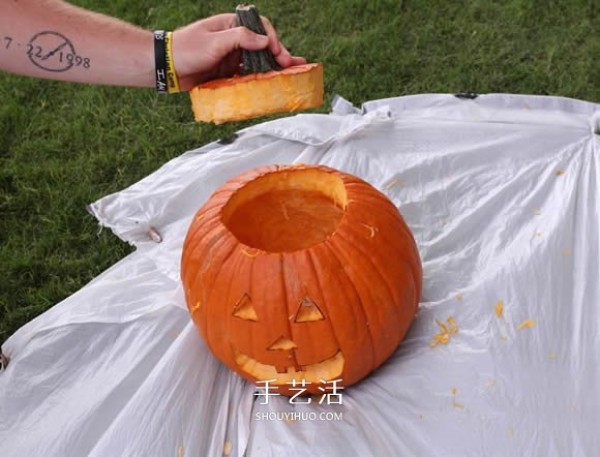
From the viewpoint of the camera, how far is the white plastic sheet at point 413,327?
4.20ft

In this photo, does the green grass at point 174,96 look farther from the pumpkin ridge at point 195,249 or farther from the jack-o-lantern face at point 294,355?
the jack-o-lantern face at point 294,355

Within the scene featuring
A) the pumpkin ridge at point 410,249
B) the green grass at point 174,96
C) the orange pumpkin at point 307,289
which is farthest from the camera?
the green grass at point 174,96

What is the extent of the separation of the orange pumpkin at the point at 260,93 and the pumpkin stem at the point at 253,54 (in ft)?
0.08

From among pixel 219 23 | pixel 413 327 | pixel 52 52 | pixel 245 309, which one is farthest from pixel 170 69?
pixel 413 327

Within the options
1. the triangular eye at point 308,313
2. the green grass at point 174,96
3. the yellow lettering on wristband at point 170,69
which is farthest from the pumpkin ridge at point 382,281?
the green grass at point 174,96

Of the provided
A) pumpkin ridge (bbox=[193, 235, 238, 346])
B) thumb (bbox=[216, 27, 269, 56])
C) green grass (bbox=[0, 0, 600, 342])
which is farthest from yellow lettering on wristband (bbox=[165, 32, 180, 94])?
green grass (bbox=[0, 0, 600, 342])

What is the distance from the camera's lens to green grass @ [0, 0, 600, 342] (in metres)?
1.97

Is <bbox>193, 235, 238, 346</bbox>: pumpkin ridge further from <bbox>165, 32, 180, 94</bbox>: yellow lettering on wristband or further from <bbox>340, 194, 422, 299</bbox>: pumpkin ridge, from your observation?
<bbox>165, 32, 180, 94</bbox>: yellow lettering on wristband

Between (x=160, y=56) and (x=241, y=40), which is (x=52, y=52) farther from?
(x=241, y=40)

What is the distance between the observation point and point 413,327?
4.83 ft

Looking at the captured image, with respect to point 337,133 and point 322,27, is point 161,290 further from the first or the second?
point 322,27

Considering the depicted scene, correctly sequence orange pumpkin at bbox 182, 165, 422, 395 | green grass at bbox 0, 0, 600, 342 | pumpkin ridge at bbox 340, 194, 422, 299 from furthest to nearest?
1. green grass at bbox 0, 0, 600, 342
2. pumpkin ridge at bbox 340, 194, 422, 299
3. orange pumpkin at bbox 182, 165, 422, 395

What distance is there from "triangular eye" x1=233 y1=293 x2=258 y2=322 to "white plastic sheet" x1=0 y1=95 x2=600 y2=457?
8.4 inches

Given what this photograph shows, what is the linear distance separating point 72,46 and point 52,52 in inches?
1.7
